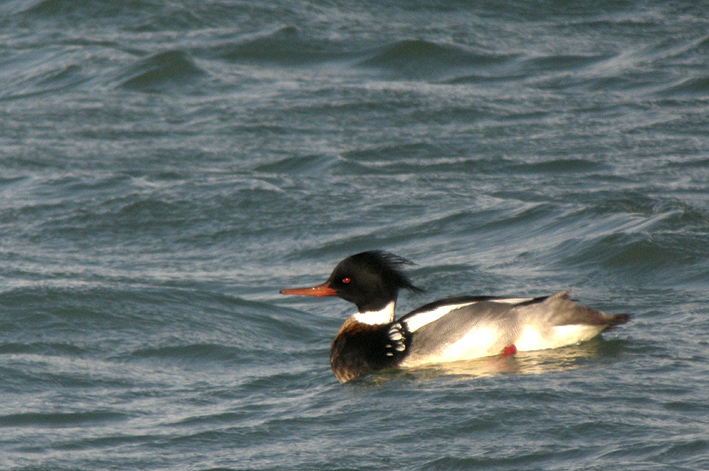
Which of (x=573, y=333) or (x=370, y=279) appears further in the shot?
(x=370, y=279)

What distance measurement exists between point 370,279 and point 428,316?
50 cm

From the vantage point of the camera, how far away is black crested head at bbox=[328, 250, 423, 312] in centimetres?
753

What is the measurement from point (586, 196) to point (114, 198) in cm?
435

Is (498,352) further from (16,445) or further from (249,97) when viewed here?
(249,97)

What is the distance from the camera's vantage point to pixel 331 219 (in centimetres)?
1026

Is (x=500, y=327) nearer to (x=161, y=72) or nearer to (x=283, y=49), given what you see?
(x=161, y=72)

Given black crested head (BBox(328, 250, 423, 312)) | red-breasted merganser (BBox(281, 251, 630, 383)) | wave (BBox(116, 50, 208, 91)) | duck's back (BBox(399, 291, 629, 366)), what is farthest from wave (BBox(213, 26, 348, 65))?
duck's back (BBox(399, 291, 629, 366))

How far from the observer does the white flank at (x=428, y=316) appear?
7242 millimetres

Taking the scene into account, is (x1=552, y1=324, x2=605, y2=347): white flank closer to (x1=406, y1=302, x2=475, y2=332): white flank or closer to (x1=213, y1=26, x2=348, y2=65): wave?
(x1=406, y1=302, x2=475, y2=332): white flank

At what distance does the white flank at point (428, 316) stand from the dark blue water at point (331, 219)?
0.34m

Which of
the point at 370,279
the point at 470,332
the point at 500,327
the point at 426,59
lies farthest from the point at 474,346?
the point at 426,59

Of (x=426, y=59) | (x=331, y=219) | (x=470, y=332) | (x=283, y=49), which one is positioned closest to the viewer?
(x=470, y=332)

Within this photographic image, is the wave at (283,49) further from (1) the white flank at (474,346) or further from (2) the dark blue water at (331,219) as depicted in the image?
(1) the white flank at (474,346)

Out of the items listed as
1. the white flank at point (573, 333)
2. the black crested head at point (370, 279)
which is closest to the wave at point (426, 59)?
the black crested head at point (370, 279)
